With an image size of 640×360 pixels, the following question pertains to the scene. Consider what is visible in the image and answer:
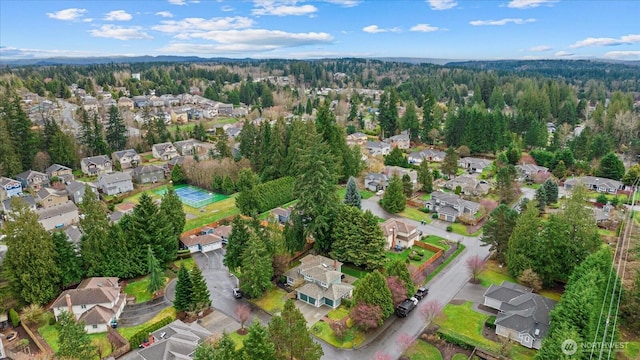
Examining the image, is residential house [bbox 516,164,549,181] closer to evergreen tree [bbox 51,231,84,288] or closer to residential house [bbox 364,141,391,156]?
residential house [bbox 364,141,391,156]

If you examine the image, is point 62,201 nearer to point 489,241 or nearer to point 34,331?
point 34,331

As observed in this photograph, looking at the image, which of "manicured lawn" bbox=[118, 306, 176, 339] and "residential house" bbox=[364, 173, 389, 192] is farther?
"residential house" bbox=[364, 173, 389, 192]

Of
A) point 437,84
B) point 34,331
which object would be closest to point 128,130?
point 34,331

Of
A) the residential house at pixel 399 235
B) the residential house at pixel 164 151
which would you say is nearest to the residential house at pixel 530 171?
the residential house at pixel 399 235

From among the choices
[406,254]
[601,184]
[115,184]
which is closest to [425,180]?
[406,254]

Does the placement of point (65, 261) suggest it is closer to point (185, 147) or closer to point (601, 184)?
point (185, 147)

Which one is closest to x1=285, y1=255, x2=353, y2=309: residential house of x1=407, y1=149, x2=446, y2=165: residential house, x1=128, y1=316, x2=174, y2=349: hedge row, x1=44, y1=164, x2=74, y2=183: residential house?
x1=128, y1=316, x2=174, y2=349: hedge row
